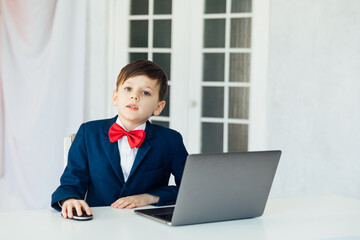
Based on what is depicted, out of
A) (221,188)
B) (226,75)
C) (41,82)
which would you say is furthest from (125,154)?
(41,82)

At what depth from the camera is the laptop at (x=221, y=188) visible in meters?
1.43

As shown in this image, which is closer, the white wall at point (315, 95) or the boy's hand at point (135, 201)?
the boy's hand at point (135, 201)

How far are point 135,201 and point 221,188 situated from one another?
367mm

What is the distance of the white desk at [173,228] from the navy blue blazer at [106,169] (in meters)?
0.24

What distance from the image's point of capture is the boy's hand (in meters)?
1.69

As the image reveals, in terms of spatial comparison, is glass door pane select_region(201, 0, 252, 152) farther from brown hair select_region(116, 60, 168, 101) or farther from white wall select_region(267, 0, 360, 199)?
brown hair select_region(116, 60, 168, 101)

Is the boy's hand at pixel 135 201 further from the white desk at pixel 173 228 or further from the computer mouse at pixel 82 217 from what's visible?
the computer mouse at pixel 82 217

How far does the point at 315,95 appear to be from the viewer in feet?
12.6

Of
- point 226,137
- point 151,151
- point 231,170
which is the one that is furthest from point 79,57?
point 231,170

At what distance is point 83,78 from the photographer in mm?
4531

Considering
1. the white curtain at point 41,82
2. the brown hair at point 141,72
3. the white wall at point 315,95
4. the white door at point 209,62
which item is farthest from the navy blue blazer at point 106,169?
the white curtain at point 41,82

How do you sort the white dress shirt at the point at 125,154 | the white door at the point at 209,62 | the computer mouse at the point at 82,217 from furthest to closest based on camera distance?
the white door at the point at 209,62 → the white dress shirt at the point at 125,154 → the computer mouse at the point at 82,217

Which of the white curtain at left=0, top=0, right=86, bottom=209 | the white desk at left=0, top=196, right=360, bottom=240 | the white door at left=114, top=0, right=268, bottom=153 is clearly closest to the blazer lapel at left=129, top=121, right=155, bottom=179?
the white desk at left=0, top=196, right=360, bottom=240

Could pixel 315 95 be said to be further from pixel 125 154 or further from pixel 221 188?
pixel 221 188
